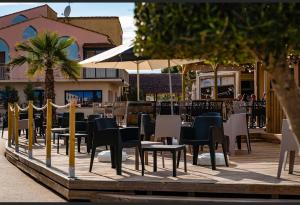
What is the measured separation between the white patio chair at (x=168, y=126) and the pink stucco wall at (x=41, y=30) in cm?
3153

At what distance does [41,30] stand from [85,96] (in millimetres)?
5770

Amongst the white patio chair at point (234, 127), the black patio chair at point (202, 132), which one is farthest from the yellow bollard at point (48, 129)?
the white patio chair at point (234, 127)

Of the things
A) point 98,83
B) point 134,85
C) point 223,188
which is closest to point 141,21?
point 223,188

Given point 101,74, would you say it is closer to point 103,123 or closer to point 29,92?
point 29,92

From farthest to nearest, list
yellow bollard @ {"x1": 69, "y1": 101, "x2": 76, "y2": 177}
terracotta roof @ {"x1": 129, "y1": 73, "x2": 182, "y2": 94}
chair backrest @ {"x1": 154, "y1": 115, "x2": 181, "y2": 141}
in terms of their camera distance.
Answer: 1. terracotta roof @ {"x1": 129, "y1": 73, "x2": 182, "y2": 94}
2. chair backrest @ {"x1": 154, "y1": 115, "x2": 181, "y2": 141}
3. yellow bollard @ {"x1": 69, "y1": 101, "x2": 76, "y2": 177}

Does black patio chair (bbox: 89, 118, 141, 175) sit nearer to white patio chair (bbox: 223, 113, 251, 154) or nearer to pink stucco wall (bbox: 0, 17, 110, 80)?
white patio chair (bbox: 223, 113, 251, 154)

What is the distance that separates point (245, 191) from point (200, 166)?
2157mm

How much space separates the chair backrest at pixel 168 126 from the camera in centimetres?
970

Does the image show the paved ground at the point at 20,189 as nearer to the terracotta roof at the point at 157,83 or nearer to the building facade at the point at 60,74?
the building facade at the point at 60,74

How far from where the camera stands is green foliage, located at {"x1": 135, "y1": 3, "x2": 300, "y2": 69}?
344 cm

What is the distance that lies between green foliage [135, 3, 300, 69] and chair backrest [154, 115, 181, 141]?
5.93 metres

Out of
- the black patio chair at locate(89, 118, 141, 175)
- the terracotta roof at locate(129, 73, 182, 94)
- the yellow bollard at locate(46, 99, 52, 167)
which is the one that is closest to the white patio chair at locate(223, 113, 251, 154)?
the black patio chair at locate(89, 118, 141, 175)

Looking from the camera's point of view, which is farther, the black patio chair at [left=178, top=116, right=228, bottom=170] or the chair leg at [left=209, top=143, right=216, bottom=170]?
the black patio chair at [left=178, top=116, right=228, bottom=170]

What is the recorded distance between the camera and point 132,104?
16.2 meters
